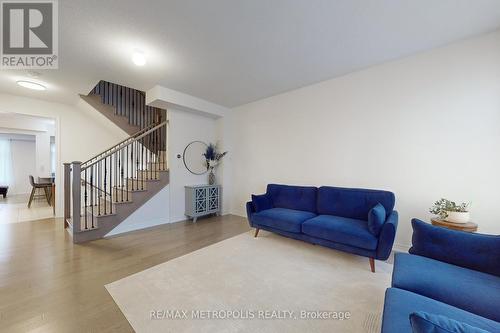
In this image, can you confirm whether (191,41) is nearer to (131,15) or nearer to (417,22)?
(131,15)

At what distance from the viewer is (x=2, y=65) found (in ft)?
9.94

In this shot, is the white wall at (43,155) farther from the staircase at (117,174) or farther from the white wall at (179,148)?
the white wall at (179,148)

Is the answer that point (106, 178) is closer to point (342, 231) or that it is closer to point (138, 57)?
point (138, 57)

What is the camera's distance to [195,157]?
4.76 m

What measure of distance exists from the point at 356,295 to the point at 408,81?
112 inches

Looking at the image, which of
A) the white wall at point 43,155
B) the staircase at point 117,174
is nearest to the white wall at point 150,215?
the staircase at point 117,174

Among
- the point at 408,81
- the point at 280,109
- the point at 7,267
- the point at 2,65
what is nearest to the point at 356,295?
the point at 408,81

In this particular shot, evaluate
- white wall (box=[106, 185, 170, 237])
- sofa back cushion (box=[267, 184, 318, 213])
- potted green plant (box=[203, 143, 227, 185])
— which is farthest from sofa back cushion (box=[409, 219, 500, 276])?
white wall (box=[106, 185, 170, 237])

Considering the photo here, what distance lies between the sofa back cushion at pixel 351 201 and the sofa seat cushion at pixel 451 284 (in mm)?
Result: 1238

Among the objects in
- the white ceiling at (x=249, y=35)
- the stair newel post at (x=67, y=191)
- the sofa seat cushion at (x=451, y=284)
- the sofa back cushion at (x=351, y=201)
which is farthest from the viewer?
the stair newel post at (x=67, y=191)

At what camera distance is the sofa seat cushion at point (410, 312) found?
0.97 metres

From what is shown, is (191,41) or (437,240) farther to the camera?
(191,41)

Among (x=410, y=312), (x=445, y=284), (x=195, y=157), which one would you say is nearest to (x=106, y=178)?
(x=195, y=157)

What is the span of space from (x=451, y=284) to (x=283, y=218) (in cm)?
191
